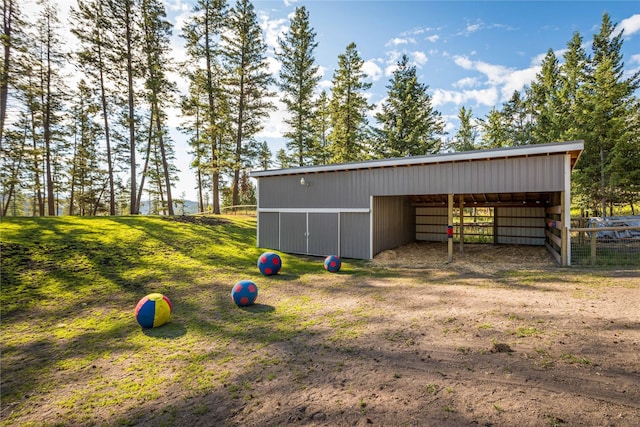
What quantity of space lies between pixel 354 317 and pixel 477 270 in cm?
531

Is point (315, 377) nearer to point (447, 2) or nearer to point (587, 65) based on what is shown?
point (447, 2)

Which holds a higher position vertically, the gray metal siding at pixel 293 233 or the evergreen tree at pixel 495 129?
the evergreen tree at pixel 495 129

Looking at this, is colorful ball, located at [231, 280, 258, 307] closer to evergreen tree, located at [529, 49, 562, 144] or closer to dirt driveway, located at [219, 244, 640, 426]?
dirt driveway, located at [219, 244, 640, 426]

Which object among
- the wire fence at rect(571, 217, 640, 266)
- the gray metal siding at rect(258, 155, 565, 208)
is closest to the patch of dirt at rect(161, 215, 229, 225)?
the gray metal siding at rect(258, 155, 565, 208)

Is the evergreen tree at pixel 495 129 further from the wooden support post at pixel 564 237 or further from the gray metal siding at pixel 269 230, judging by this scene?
the gray metal siding at pixel 269 230

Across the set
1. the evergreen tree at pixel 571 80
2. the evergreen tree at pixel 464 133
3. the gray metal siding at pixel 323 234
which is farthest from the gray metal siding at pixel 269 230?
the evergreen tree at pixel 464 133

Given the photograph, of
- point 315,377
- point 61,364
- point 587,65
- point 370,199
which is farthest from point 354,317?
point 587,65

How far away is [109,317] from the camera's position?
5488 mm

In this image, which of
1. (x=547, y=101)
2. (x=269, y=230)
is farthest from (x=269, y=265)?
(x=547, y=101)

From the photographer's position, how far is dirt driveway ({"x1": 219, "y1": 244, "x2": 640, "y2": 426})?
2434mm

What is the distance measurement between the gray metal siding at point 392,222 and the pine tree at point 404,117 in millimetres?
7302

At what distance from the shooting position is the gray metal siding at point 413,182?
8086 mm

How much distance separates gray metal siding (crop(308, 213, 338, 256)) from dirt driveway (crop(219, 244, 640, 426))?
514 cm

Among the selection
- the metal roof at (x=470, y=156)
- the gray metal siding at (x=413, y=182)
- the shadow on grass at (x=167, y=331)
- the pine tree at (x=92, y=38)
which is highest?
the pine tree at (x=92, y=38)
